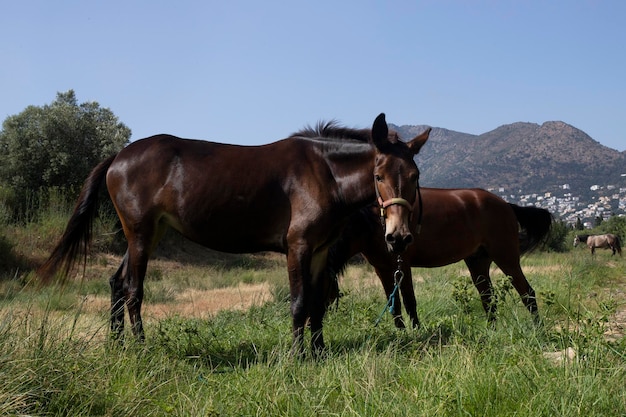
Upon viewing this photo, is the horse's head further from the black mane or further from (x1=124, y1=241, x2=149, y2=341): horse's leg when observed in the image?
(x1=124, y1=241, x2=149, y2=341): horse's leg

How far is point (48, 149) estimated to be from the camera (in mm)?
20625

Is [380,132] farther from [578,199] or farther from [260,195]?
[578,199]

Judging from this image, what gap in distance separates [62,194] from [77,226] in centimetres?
1448

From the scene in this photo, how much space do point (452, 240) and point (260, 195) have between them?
326 centimetres

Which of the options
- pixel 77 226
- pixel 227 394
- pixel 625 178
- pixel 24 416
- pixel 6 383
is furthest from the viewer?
pixel 625 178

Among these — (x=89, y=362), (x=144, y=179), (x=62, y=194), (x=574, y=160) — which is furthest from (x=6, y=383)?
(x=574, y=160)

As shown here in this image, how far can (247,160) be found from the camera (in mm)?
5109

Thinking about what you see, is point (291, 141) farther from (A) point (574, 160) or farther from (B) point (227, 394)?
(A) point (574, 160)

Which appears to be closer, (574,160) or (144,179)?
(144,179)

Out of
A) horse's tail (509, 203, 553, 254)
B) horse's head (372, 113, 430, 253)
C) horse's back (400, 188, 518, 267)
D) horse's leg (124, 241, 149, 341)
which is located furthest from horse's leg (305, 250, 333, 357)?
horse's tail (509, 203, 553, 254)

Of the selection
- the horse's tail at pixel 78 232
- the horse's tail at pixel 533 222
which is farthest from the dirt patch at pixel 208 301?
the horse's tail at pixel 533 222

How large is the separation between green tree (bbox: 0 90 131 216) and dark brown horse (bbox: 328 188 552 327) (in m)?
15.2

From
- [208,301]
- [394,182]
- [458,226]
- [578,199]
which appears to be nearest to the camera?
[394,182]

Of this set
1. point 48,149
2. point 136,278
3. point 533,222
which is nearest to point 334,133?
point 136,278
